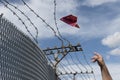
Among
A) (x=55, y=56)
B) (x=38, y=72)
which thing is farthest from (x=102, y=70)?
(x=38, y=72)

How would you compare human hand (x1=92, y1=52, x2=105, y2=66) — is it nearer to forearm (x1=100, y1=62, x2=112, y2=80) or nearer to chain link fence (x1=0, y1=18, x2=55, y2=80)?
forearm (x1=100, y1=62, x2=112, y2=80)

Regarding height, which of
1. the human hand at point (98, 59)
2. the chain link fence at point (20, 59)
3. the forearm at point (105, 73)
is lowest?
the forearm at point (105, 73)

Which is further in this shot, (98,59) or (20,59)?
(20,59)

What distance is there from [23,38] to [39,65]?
11993 millimetres

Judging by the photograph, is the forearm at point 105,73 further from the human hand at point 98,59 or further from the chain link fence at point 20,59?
the chain link fence at point 20,59

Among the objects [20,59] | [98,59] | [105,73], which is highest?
[20,59]

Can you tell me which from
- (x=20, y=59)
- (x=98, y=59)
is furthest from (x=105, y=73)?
(x=20, y=59)

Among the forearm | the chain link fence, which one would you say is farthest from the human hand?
the chain link fence

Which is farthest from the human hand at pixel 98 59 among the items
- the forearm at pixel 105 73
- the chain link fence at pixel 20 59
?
the chain link fence at pixel 20 59

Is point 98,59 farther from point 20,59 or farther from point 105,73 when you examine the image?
point 20,59

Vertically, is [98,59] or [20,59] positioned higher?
[20,59]

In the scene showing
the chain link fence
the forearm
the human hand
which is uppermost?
the chain link fence

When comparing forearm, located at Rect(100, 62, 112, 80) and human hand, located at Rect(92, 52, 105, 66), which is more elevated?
human hand, located at Rect(92, 52, 105, 66)

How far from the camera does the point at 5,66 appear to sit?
61.7m
